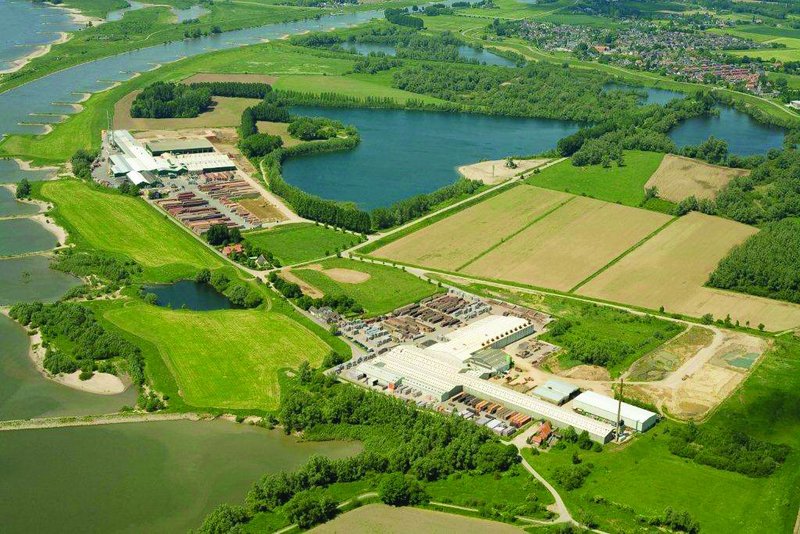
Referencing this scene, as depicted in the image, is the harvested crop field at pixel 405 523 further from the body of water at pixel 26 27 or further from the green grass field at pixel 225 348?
the body of water at pixel 26 27

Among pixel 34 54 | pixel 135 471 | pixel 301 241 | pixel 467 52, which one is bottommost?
pixel 135 471

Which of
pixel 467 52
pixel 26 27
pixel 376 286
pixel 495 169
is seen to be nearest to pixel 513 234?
pixel 376 286

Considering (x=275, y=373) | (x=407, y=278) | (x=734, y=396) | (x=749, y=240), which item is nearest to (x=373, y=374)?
(x=275, y=373)

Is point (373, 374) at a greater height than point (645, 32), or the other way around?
point (645, 32)

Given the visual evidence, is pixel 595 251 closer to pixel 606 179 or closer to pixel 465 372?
pixel 606 179

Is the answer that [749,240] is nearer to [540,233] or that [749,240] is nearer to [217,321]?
[540,233]

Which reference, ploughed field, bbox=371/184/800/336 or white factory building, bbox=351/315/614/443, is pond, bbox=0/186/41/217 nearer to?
ploughed field, bbox=371/184/800/336
